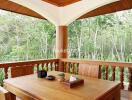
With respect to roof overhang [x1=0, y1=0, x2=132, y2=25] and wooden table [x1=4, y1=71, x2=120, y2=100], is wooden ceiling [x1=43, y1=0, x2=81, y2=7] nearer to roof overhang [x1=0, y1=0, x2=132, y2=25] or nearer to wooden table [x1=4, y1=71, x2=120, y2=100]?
roof overhang [x1=0, y1=0, x2=132, y2=25]

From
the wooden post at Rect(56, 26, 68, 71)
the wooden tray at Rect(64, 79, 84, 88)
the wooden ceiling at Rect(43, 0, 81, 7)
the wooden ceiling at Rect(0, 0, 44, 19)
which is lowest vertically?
the wooden tray at Rect(64, 79, 84, 88)

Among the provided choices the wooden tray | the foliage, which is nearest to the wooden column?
the wooden tray

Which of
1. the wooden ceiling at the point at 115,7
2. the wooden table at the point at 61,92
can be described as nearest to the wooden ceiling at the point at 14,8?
the wooden ceiling at the point at 115,7

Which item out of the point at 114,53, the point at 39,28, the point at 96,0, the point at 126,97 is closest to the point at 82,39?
the point at 114,53

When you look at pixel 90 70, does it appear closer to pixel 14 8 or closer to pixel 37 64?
pixel 37 64

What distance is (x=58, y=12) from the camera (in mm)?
4613

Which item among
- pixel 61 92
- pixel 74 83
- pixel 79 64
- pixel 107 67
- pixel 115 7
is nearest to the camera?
pixel 61 92

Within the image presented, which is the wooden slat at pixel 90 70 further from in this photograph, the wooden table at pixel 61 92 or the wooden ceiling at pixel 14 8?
the wooden ceiling at pixel 14 8

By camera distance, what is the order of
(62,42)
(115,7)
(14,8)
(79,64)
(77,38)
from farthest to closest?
1. (77,38)
2. (62,42)
3. (115,7)
4. (14,8)
5. (79,64)

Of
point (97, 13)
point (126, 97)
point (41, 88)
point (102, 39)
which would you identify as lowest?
point (126, 97)

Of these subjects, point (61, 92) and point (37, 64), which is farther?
point (37, 64)

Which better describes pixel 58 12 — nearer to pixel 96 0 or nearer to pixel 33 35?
pixel 96 0

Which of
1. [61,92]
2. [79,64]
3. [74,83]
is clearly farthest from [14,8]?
[61,92]

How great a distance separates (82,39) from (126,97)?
16.5 ft
